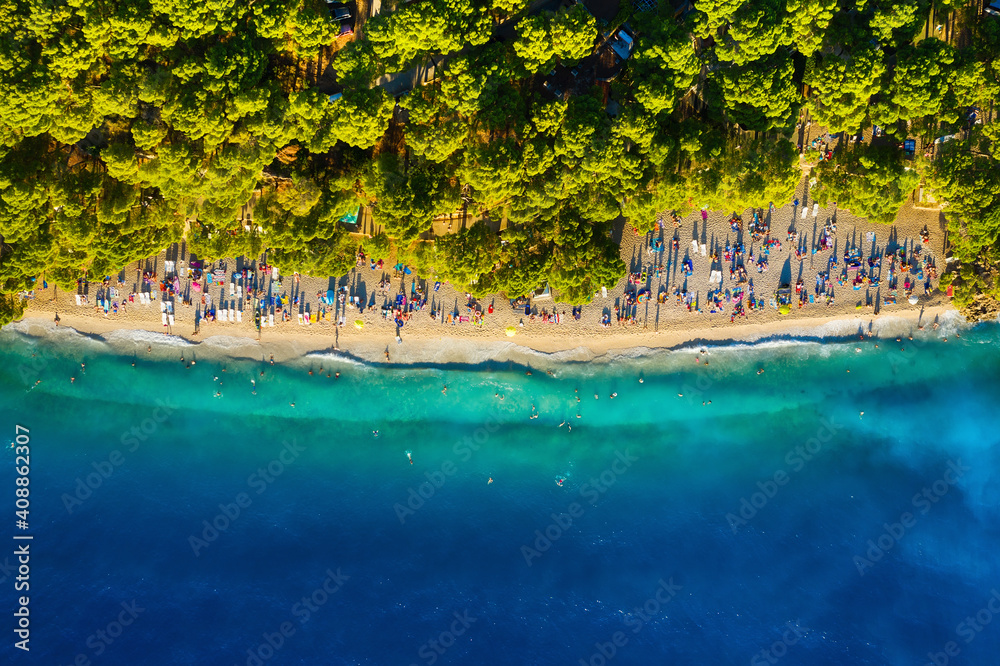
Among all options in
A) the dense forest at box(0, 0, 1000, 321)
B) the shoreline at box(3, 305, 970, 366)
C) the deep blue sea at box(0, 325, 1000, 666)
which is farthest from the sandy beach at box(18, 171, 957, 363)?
the dense forest at box(0, 0, 1000, 321)

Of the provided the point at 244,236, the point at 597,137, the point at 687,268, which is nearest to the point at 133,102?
the point at 244,236

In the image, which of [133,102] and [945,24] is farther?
[945,24]

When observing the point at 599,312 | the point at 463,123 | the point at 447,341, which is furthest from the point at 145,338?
the point at 599,312

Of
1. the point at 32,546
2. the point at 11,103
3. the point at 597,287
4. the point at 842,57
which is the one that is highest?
the point at 842,57

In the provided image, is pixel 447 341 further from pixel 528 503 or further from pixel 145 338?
pixel 145 338

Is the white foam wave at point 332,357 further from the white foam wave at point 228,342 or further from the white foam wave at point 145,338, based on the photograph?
the white foam wave at point 145,338

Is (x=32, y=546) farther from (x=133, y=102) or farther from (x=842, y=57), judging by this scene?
(x=842, y=57)
